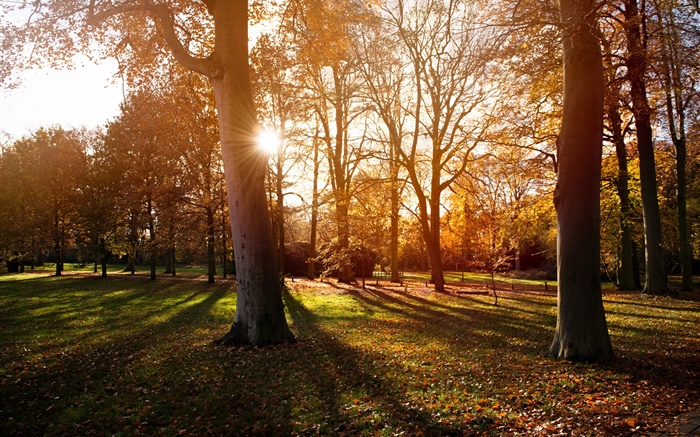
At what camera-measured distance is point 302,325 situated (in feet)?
38.6

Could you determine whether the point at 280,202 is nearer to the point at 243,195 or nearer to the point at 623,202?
the point at 243,195

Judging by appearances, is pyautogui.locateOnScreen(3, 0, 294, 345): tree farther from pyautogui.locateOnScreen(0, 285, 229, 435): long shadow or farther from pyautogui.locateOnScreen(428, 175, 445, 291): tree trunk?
pyautogui.locateOnScreen(428, 175, 445, 291): tree trunk

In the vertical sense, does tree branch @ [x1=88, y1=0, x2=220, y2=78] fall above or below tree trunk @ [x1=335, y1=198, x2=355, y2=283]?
above

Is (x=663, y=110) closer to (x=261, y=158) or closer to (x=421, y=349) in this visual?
(x=421, y=349)

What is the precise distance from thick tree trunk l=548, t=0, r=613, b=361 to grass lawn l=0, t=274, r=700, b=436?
55cm

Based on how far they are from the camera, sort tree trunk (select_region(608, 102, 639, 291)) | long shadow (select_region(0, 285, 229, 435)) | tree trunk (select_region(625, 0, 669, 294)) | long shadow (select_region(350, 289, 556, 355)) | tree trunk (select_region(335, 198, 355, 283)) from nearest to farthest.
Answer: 1. long shadow (select_region(0, 285, 229, 435))
2. long shadow (select_region(350, 289, 556, 355))
3. tree trunk (select_region(625, 0, 669, 294))
4. tree trunk (select_region(608, 102, 639, 291))
5. tree trunk (select_region(335, 198, 355, 283))

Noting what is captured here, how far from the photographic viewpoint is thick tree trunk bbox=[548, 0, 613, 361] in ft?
22.1

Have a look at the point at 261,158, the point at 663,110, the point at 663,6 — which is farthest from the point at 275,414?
the point at 663,110

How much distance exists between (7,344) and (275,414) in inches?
313

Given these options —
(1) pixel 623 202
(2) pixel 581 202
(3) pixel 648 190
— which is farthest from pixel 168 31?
(1) pixel 623 202

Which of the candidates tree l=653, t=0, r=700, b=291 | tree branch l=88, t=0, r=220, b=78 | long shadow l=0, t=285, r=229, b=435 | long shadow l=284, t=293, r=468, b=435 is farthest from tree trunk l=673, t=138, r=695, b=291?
long shadow l=0, t=285, r=229, b=435

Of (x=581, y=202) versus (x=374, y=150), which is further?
(x=374, y=150)

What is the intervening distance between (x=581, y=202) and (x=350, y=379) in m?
Result: 4.84

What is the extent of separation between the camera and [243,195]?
8.31 m
